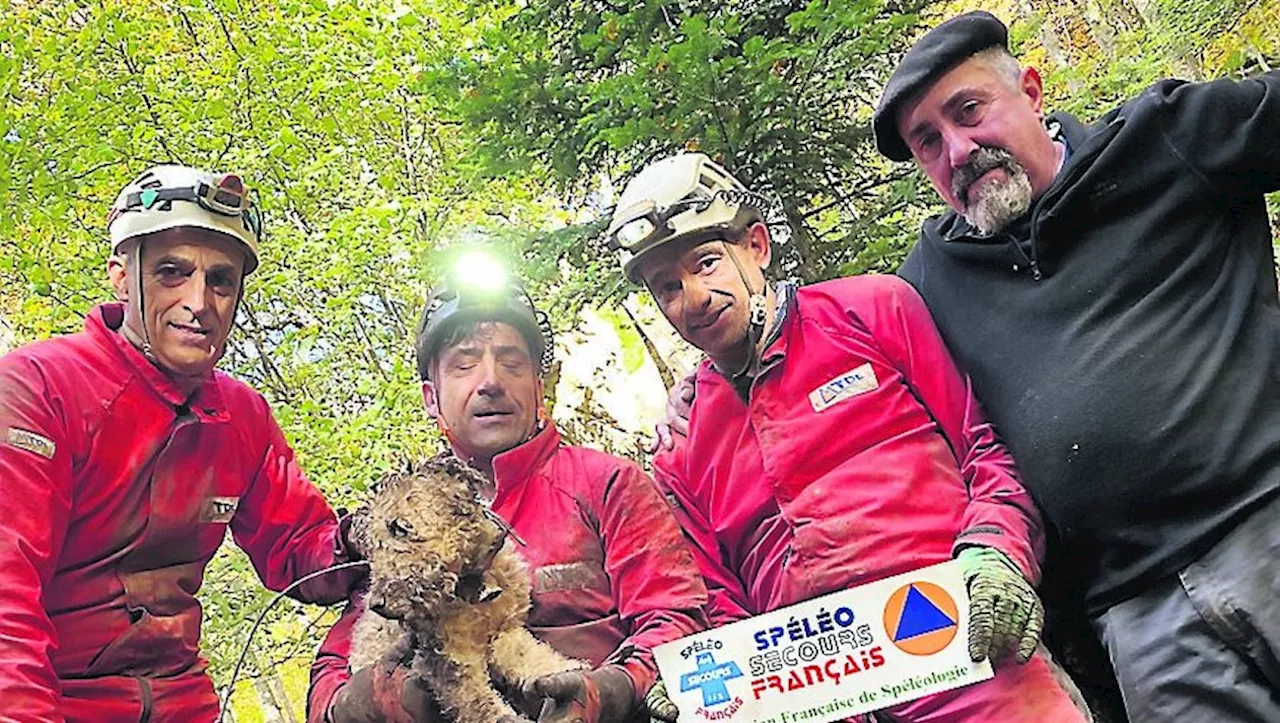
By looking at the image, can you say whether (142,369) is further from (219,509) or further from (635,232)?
(635,232)

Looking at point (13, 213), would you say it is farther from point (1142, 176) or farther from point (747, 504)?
point (1142, 176)

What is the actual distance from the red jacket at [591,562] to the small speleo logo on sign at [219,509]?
0.61 meters

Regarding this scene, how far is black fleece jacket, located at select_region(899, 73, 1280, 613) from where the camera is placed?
2859 mm

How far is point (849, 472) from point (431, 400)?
1546 millimetres

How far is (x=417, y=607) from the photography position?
107 inches

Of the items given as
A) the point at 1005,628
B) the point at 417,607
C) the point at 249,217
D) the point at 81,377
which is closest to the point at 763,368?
the point at 1005,628

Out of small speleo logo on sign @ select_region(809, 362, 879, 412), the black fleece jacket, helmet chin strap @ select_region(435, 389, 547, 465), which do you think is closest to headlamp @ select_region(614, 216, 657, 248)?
helmet chin strap @ select_region(435, 389, 547, 465)

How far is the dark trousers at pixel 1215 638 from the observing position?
2697 millimetres

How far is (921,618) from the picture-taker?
2.79m

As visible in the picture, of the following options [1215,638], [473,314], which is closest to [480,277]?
[473,314]

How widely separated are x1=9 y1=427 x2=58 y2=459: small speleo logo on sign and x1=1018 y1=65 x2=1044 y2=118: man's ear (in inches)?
135

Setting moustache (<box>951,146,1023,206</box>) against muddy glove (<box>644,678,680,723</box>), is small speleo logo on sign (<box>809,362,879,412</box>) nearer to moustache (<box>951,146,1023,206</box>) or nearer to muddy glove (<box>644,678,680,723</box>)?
moustache (<box>951,146,1023,206</box>)

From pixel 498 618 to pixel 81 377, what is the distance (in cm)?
174

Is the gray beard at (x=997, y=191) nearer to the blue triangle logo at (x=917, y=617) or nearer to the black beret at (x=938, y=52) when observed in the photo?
the black beret at (x=938, y=52)
